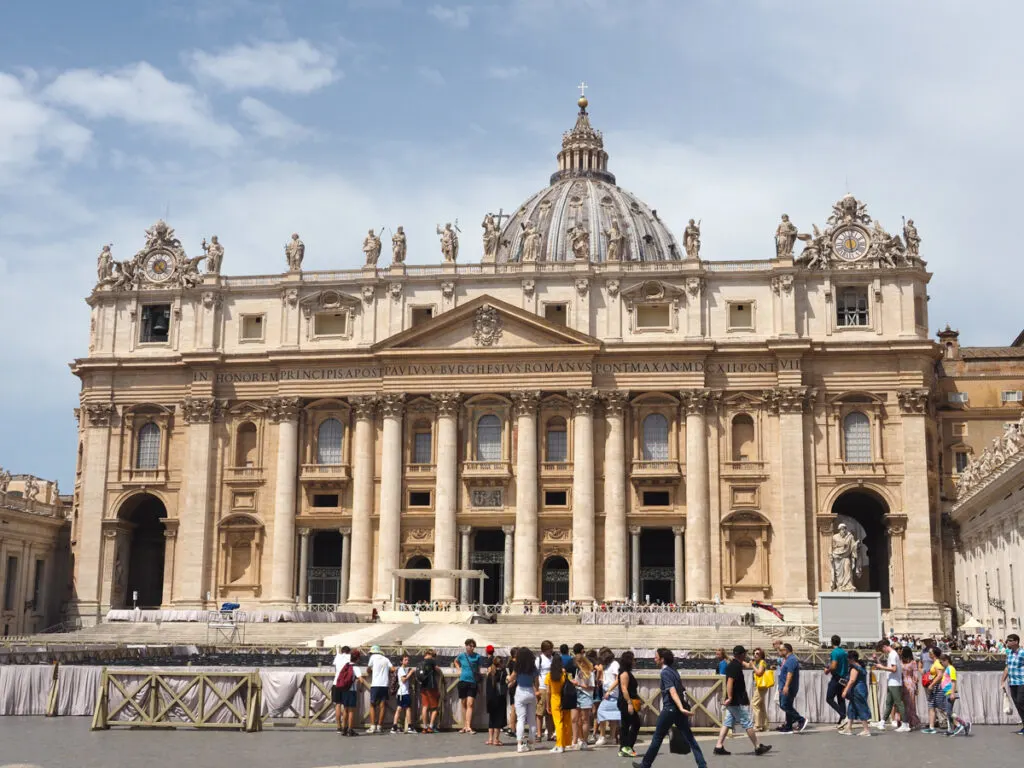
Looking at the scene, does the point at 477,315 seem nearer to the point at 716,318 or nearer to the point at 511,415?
the point at 511,415

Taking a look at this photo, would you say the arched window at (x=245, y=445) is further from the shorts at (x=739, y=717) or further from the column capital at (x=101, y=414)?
the shorts at (x=739, y=717)

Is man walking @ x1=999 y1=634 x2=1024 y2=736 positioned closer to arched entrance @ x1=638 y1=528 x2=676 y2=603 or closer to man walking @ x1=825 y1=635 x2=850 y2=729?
man walking @ x1=825 y1=635 x2=850 y2=729

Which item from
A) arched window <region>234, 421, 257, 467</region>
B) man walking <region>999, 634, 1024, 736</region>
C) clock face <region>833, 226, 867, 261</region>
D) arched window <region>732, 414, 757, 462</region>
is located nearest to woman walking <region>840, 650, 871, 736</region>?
man walking <region>999, 634, 1024, 736</region>

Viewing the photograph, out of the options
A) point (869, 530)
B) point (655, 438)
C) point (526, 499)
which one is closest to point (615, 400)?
point (655, 438)

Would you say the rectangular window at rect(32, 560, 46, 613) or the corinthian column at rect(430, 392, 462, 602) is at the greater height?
the corinthian column at rect(430, 392, 462, 602)

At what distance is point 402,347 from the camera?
7125 centimetres

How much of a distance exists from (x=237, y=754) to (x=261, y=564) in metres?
51.4

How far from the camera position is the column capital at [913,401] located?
6831cm

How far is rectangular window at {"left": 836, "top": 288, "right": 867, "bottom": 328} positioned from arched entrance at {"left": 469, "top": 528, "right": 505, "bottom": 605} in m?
22.2

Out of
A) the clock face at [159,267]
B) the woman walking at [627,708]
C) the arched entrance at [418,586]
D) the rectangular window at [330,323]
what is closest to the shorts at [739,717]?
the woman walking at [627,708]

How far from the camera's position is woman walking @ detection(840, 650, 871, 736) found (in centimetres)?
2534

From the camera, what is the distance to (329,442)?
73.1 meters

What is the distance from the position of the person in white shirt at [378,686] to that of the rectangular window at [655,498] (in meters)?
44.4

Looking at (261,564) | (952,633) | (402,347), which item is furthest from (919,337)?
(261,564)
